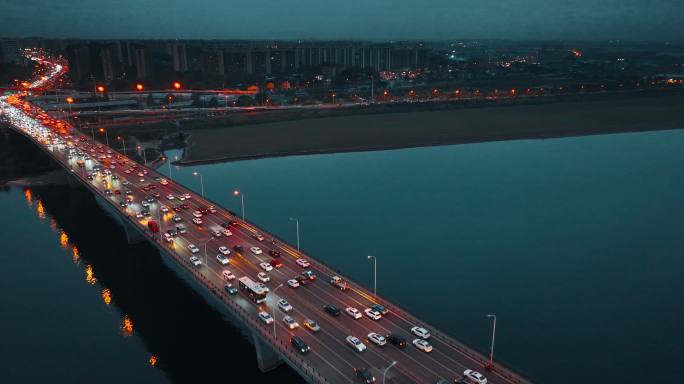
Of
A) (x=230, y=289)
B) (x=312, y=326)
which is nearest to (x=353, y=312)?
(x=312, y=326)

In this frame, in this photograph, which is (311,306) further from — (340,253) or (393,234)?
(393,234)

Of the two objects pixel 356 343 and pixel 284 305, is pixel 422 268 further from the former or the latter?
pixel 356 343


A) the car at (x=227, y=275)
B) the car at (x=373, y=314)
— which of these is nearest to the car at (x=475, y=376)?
the car at (x=373, y=314)

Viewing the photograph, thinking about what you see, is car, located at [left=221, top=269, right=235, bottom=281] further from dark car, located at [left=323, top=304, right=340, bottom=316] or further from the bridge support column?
dark car, located at [left=323, top=304, right=340, bottom=316]

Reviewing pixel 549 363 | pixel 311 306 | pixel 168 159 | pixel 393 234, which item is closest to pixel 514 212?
pixel 393 234

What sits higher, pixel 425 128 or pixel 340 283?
pixel 340 283

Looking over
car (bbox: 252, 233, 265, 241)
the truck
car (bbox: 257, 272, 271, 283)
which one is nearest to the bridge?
car (bbox: 252, 233, 265, 241)

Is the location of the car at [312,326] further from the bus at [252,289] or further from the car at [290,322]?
the bus at [252,289]
